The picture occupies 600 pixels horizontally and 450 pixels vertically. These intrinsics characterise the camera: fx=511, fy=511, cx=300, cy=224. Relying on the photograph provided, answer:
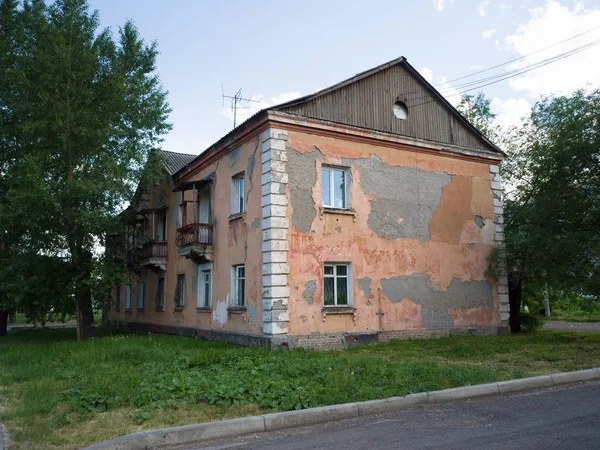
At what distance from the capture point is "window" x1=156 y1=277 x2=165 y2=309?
21.7m

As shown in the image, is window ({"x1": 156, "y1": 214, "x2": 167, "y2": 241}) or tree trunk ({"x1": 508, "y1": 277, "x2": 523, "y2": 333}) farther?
window ({"x1": 156, "y1": 214, "x2": 167, "y2": 241})

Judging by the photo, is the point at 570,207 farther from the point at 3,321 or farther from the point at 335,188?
the point at 3,321

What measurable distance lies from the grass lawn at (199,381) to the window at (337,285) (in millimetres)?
1902

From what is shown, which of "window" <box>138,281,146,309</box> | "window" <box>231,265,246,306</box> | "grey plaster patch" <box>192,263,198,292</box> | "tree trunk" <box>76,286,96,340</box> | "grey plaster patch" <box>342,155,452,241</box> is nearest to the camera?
"window" <box>231,265,246,306</box>

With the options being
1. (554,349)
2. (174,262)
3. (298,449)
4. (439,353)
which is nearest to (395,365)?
(439,353)

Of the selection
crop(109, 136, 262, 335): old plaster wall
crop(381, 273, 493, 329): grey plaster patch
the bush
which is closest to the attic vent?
crop(109, 136, 262, 335): old plaster wall

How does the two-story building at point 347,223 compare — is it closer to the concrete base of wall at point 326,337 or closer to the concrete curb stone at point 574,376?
the concrete base of wall at point 326,337

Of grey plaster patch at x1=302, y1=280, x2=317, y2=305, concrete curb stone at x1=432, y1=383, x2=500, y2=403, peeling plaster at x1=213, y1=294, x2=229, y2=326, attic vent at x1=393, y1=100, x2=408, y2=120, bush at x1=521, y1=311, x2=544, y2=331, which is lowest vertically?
concrete curb stone at x1=432, y1=383, x2=500, y2=403

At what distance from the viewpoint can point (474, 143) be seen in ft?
60.1

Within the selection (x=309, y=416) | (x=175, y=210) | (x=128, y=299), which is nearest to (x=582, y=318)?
(x=175, y=210)

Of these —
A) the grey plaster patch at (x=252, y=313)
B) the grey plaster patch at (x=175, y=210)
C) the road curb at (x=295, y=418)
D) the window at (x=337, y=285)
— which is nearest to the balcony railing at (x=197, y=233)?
the grey plaster patch at (x=175, y=210)

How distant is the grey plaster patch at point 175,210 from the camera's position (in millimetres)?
20500

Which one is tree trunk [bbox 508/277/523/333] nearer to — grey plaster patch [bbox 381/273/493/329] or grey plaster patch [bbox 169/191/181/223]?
grey plaster patch [bbox 381/273/493/329]

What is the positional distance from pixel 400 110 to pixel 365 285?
604 centimetres
